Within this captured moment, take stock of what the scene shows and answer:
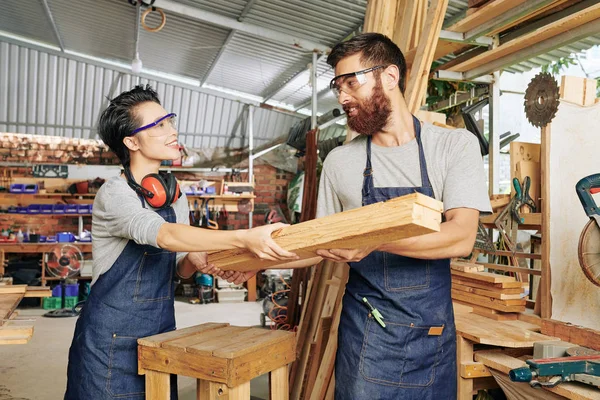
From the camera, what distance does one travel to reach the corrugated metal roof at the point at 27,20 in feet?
23.5

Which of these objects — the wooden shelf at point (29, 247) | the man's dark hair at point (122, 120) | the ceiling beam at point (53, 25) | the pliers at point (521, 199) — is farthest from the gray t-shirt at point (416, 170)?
the wooden shelf at point (29, 247)

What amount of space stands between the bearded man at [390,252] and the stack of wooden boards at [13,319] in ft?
3.71

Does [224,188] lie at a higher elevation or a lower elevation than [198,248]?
higher

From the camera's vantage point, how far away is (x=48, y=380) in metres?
4.66

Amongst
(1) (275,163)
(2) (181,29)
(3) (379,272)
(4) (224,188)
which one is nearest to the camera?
(3) (379,272)

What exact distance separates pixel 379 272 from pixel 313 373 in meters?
1.64

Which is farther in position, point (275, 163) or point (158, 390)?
point (275, 163)

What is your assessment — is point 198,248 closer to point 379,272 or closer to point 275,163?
point 379,272

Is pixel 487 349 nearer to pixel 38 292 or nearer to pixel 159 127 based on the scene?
pixel 159 127

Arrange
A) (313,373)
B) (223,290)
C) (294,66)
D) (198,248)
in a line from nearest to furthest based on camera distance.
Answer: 1. (198,248)
2. (313,373)
3. (294,66)
4. (223,290)

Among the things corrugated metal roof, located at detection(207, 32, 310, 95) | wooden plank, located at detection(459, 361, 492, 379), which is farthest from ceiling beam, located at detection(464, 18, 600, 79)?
corrugated metal roof, located at detection(207, 32, 310, 95)

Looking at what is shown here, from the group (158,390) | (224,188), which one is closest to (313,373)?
(158,390)

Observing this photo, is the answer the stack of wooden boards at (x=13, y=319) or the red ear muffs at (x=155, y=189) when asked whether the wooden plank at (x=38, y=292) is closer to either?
the stack of wooden boards at (x=13, y=319)

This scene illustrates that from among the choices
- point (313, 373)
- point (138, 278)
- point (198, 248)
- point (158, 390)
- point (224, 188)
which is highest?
point (224, 188)
